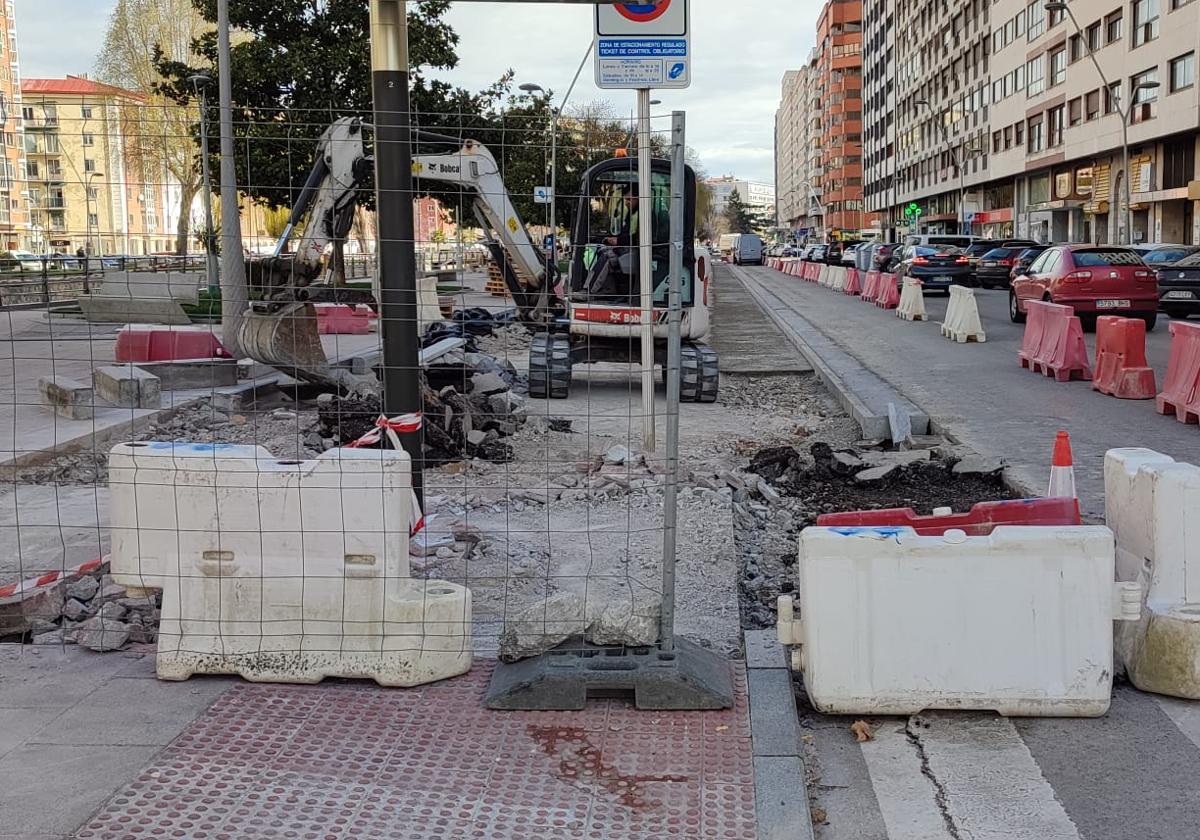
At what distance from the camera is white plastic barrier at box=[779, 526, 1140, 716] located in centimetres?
444

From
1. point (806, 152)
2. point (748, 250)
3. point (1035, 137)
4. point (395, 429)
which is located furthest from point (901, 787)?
point (806, 152)

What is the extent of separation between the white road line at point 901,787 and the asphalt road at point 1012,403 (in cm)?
389

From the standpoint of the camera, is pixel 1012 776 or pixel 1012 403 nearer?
pixel 1012 776

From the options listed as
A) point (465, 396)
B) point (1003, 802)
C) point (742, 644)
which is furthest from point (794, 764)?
point (465, 396)

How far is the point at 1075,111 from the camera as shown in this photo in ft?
176

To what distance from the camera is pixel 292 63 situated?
2845cm

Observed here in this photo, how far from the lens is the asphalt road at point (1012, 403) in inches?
395

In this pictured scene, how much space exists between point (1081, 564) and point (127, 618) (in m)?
4.05

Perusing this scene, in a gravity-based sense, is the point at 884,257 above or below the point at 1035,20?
below

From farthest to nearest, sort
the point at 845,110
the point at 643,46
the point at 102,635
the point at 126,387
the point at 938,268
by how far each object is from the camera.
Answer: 1. the point at 845,110
2. the point at 938,268
3. the point at 126,387
4. the point at 643,46
5. the point at 102,635

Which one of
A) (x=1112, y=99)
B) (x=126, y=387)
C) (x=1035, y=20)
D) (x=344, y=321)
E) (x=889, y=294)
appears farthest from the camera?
(x=1035, y=20)

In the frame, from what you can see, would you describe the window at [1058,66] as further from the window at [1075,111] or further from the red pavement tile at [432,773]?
the red pavement tile at [432,773]

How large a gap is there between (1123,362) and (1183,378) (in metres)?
1.89

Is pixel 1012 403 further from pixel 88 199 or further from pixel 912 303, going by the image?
pixel 912 303
